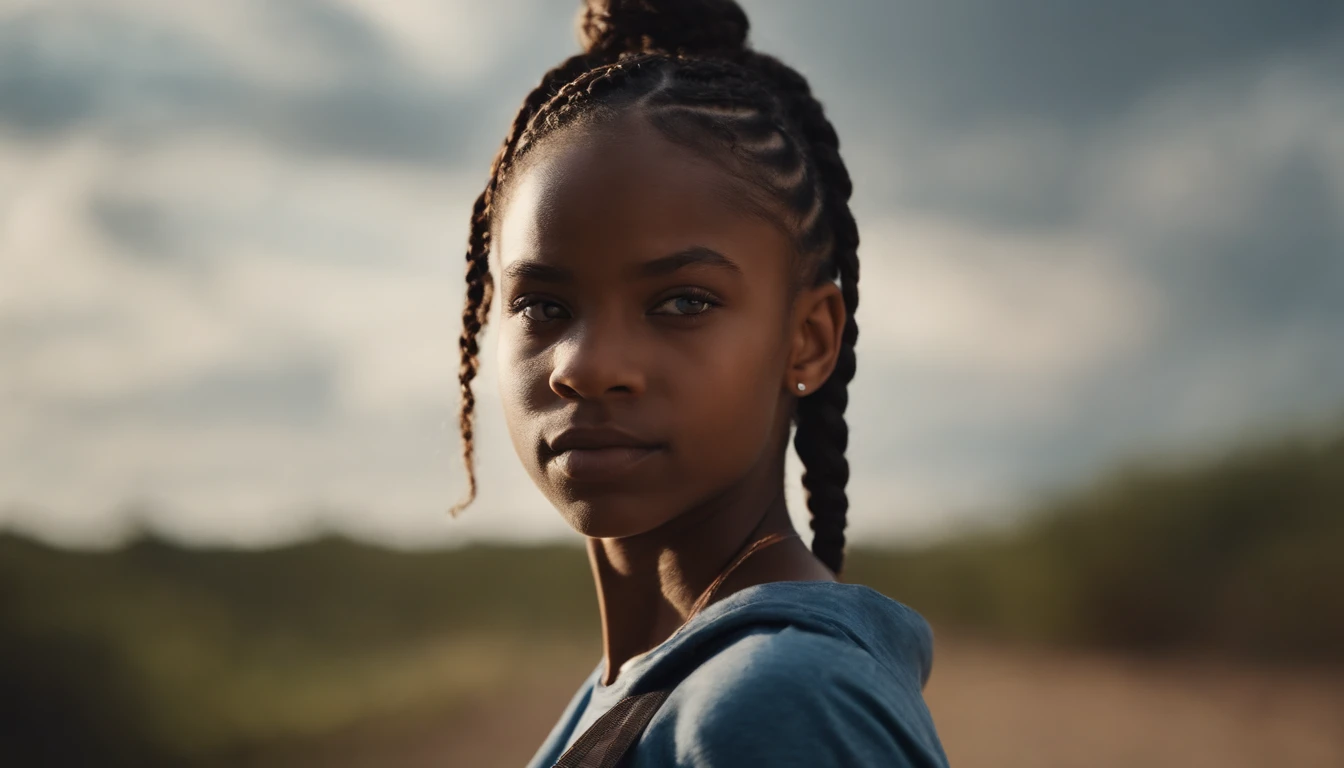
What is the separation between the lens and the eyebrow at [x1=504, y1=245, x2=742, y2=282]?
1.70 meters

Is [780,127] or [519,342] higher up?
[780,127]

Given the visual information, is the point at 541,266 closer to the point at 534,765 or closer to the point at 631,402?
the point at 631,402

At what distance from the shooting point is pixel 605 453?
171 centimetres

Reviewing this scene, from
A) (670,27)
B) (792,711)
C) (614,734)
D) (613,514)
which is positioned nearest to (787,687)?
(792,711)

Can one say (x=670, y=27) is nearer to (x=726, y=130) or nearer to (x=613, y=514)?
(x=726, y=130)

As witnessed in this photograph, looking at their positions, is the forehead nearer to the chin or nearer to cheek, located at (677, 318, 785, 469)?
cheek, located at (677, 318, 785, 469)

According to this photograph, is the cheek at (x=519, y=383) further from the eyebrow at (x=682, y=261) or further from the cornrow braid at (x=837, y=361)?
the cornrow braid at (x=837, y=361)

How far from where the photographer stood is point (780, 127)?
2.07 meters

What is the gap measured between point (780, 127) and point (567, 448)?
30.2 inches

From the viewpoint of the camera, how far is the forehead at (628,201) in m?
1.71

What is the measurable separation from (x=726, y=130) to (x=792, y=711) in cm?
100

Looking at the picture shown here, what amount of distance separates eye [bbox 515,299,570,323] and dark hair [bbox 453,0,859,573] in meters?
0.33

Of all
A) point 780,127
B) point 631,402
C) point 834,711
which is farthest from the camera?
point 780,127

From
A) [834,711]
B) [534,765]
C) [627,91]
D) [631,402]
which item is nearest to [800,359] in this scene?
[631,402]
